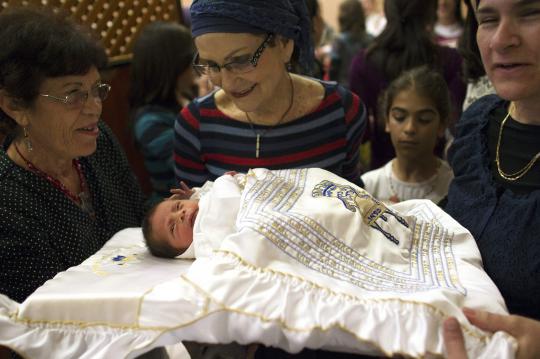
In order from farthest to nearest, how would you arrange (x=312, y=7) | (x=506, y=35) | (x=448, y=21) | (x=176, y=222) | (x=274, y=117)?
(x=448, y=21), (x=312, y=7), (x=274, y=117), (x=176, y=222), (x=506, y=35)

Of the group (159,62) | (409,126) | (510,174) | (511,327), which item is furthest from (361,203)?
(159,62)

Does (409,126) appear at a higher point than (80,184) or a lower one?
higher

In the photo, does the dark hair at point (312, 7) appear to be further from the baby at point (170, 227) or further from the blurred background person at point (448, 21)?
the blurred background person at point (448, 21)

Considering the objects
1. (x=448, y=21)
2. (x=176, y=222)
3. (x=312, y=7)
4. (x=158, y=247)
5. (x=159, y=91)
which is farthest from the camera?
(x=448, y=21)

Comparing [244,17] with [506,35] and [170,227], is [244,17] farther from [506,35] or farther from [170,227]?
[506,35]

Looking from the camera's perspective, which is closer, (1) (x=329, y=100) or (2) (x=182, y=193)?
(2) (x=182, y=193)

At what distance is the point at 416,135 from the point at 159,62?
1.50 meters

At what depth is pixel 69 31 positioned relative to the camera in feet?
6.52

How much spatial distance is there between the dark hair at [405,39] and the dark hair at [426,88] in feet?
1.06

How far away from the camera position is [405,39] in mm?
3324

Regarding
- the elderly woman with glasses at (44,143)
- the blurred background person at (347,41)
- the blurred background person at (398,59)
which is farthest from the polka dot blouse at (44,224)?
the blurred background person at (347,41)

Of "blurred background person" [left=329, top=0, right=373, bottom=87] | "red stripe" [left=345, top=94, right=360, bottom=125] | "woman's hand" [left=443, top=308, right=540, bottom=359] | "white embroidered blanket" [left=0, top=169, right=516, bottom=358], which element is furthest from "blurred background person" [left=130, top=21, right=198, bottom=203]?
"woman's hand" [left=443, top=308, right=540, bottom=359]

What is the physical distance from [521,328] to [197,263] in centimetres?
75

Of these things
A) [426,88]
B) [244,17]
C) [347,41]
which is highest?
[244,17]
